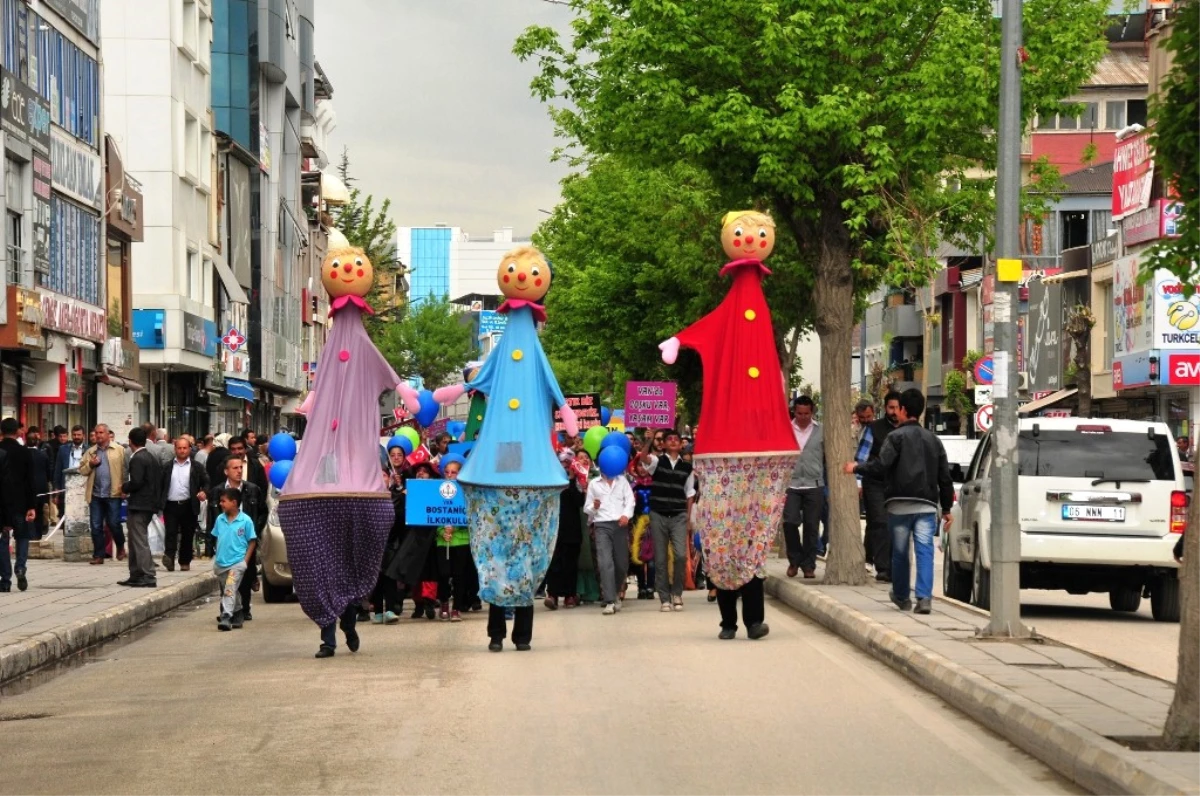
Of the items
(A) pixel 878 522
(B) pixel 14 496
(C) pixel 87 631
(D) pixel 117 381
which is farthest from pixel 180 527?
(D) pixel 117 381

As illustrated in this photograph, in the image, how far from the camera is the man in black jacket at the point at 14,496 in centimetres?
2245

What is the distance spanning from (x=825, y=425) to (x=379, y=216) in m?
78.4

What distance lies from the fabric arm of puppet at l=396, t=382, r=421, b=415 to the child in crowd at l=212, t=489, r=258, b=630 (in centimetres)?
324

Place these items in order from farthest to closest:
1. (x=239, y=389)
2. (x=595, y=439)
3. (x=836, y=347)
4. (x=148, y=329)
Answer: (x=239, y=389) < (x=148, y=329) < (x=836, y=347) < (x=595, y=439)

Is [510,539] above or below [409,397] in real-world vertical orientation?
below

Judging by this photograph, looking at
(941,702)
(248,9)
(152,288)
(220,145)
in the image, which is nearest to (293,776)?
(941,702)

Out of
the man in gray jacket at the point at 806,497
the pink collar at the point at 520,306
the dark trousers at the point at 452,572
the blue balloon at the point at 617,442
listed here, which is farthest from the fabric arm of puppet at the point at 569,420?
the man in gray jacket at the point at 806,497

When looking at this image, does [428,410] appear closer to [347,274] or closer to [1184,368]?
[347,274]

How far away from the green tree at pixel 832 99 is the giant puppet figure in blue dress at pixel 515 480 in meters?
6.47

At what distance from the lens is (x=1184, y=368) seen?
1896 inches

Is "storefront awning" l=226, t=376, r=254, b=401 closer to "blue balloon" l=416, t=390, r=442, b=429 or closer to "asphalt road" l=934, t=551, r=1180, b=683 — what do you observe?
"asphalt road" l=934, t=551, r=1180, b=683

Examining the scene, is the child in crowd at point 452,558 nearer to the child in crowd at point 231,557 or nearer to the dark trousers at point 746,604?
the child in crowd at point 231,557

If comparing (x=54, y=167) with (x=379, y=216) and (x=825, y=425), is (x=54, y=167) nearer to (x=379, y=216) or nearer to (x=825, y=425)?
(x=825, y=425)

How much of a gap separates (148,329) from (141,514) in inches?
1110
